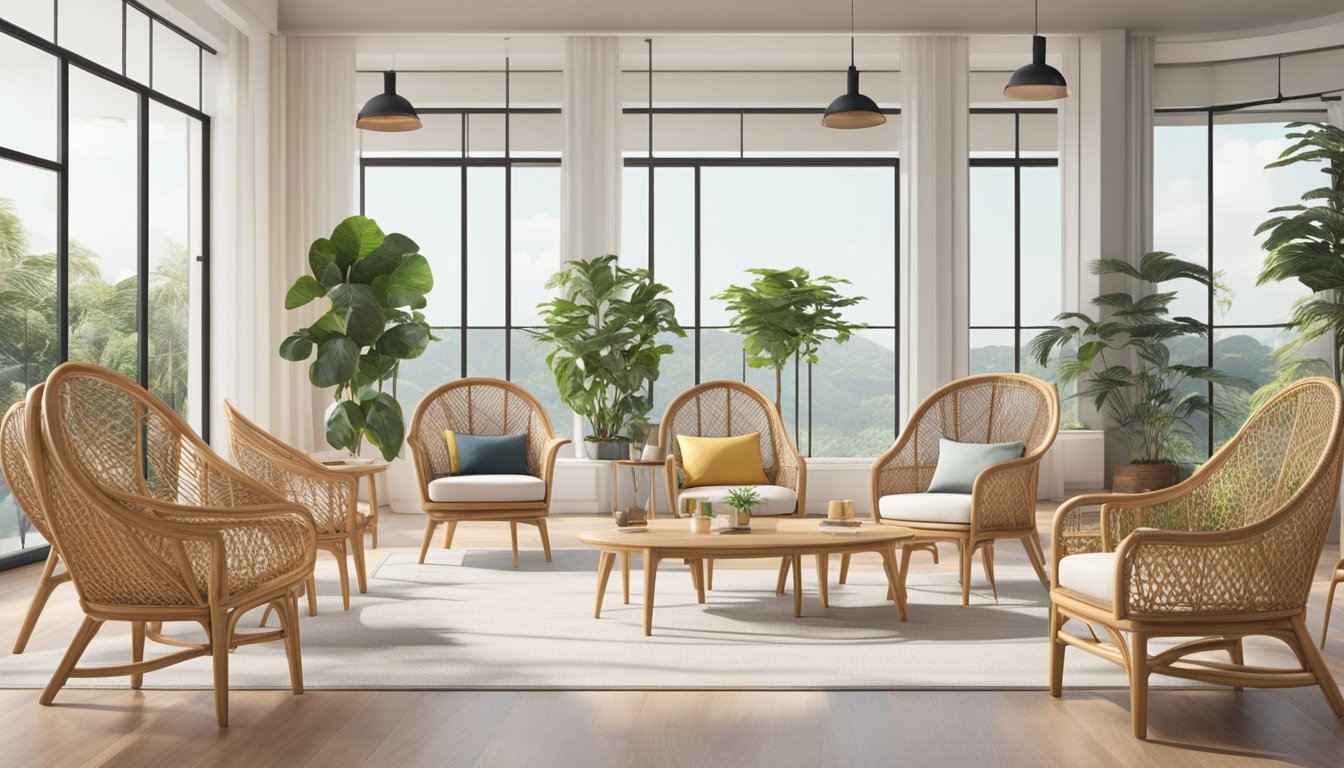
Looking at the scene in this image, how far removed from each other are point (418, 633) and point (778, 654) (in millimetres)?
1353

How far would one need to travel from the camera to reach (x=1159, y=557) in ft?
10.2

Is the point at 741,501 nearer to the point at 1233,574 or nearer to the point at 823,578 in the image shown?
the point at 823,578

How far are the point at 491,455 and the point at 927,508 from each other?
2390 millimetres

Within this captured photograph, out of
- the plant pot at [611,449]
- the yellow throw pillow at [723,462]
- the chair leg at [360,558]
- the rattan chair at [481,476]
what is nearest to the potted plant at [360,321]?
the rattan chair at [481,476]

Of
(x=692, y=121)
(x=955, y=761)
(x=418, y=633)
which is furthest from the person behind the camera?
(x=692, y=121)

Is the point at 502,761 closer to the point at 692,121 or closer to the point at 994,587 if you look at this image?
the point at 994,587

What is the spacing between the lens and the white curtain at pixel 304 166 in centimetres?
820

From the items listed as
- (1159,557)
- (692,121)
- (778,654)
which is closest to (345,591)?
(778,654)

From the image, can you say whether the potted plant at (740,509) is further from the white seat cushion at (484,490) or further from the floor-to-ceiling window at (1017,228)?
the floor-to-ceiling window at (1017,228)

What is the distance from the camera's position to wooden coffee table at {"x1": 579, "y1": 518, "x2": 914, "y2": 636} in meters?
4.25

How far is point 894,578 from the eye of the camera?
14.8ft

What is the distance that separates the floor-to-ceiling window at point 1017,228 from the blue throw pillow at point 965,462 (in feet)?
15.0

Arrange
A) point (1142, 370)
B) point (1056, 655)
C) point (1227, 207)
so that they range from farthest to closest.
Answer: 1. point (1227, 207)
2. point (1142, 370)
3. point (1056, 655)

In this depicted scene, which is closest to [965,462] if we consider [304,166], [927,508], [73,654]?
[927,508]
